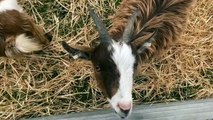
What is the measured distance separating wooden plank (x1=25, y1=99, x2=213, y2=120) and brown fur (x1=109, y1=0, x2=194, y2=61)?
0.44 metres

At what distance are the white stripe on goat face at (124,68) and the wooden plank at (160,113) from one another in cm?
60

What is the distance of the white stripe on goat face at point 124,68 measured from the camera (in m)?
3.28

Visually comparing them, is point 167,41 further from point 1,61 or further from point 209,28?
point 1,61

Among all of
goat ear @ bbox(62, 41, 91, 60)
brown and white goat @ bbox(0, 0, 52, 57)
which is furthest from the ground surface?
goat ear @ bbox(62, 41, 91, 60)

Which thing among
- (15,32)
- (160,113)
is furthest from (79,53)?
(160,113)

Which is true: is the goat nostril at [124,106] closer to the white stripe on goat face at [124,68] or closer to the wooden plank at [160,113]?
the white stripe on goat face at [124,68]

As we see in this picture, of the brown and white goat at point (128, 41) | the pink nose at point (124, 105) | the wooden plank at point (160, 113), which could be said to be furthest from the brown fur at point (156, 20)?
the pink nose at point (124, 105)

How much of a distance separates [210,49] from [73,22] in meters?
1.22

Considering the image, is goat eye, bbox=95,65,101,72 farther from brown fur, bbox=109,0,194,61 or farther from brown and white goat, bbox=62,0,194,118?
brown fur, bbox=109,0,194,61

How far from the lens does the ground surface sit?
4.05m

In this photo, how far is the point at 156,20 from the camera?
3.82 meters

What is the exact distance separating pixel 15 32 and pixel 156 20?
108 cm

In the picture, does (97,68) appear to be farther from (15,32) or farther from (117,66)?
(15,32)

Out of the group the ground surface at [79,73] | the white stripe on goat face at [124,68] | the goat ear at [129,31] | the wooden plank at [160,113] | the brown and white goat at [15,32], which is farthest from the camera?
the ground surface at [79,73]
